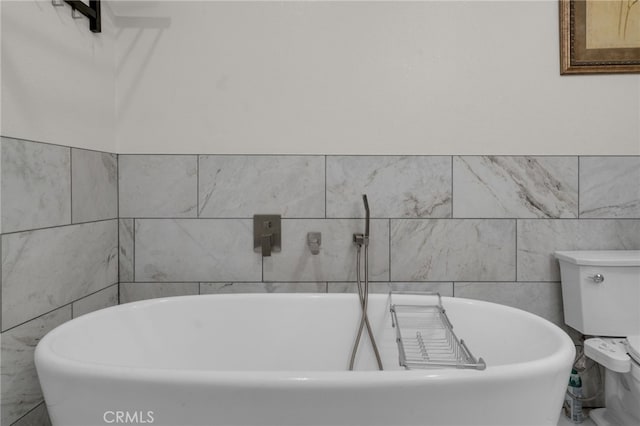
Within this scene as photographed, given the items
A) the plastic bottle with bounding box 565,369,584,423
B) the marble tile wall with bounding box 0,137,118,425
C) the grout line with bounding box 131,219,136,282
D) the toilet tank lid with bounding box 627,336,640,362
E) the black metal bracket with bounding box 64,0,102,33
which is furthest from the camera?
the grout line with bounding box 131,219,136,282

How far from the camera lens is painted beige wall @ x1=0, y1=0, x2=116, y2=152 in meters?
1.18

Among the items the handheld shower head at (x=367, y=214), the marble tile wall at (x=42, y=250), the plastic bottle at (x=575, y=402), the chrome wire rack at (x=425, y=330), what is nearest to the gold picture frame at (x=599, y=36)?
the handheld shower head at (x=367, y=214)

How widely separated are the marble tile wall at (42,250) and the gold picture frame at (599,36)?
2.15 m

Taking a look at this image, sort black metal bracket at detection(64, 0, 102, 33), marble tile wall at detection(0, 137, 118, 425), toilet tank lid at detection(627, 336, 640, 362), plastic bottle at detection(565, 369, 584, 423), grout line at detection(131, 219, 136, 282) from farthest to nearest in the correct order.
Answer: grout line at detection(131, 219, 136, 282) < plastic bottle at detection(565, 369, 584, 423) < black metal bracket at detection(64, 0, 102, 33) < toilet tank lid at detection(627, 336, 640, 362) < marble tile wall at detection(0, 137, 118, 425)

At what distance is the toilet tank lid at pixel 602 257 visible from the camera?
5.09 ft

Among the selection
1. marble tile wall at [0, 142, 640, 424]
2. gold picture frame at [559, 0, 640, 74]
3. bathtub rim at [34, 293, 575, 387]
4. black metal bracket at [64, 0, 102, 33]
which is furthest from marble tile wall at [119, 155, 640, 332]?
bathtub rim at [34, 293, 575, 387]

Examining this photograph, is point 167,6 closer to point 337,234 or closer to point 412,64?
point 412,64

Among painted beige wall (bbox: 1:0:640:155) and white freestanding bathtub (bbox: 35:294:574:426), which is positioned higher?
painted beige wall (bbox: 1:0:640:155)

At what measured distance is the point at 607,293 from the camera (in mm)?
1577

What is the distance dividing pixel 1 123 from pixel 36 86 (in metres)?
0.22

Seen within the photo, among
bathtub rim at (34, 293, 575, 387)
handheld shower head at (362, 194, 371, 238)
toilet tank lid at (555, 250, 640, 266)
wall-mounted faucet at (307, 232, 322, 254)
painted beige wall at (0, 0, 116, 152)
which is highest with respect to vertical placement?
painted beige wall at (0, 0, 116, 152)

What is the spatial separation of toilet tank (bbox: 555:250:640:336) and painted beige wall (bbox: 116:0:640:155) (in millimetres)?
526

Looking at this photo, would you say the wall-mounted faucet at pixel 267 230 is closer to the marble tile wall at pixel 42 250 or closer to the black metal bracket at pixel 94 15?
the marble tile wall at pixel 42 250

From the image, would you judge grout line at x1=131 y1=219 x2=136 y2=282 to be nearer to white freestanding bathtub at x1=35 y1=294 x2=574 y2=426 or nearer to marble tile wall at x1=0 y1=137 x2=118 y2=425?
marble tile wall at x1=0 y1=137 x2=118 y2=425
